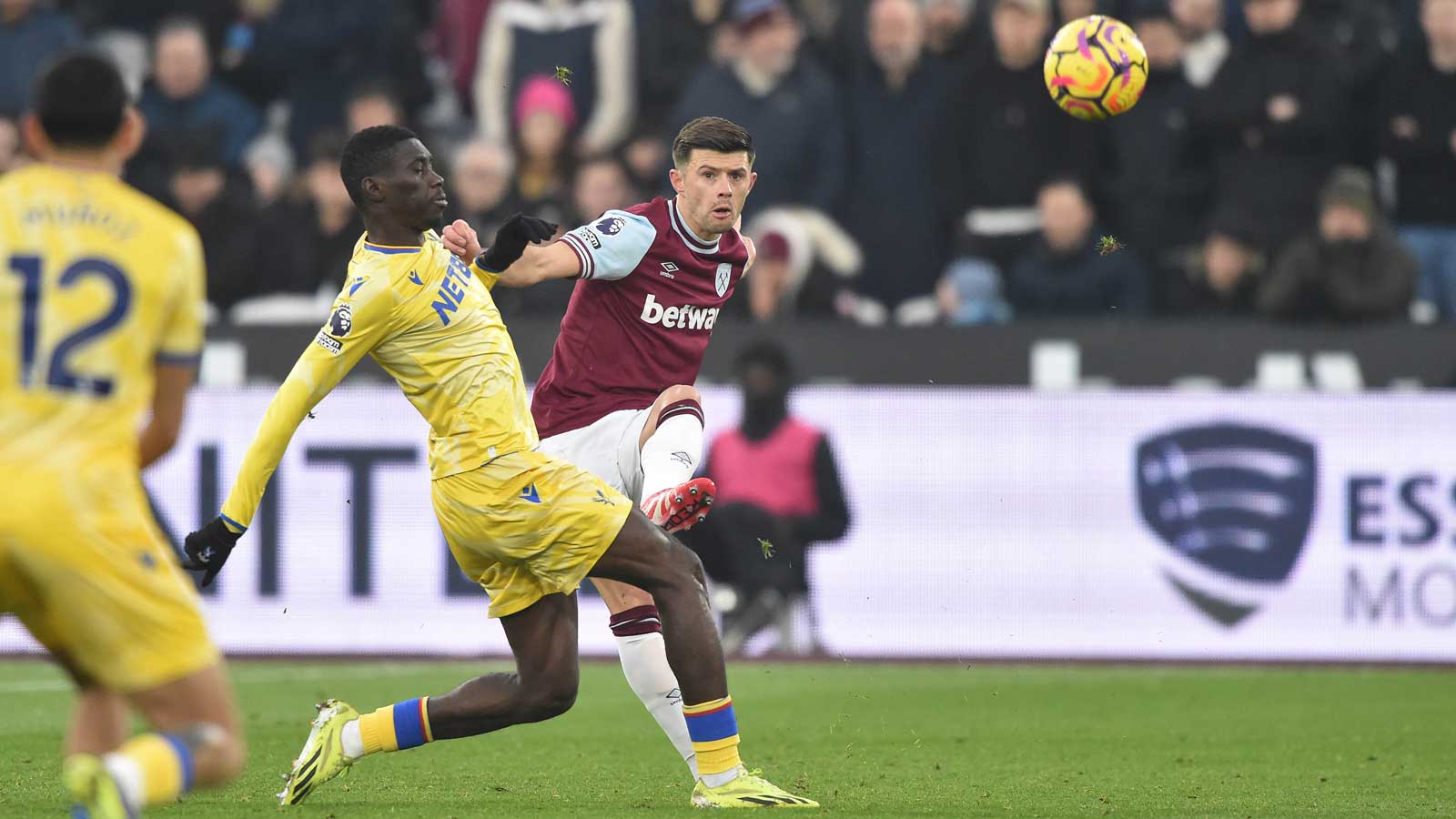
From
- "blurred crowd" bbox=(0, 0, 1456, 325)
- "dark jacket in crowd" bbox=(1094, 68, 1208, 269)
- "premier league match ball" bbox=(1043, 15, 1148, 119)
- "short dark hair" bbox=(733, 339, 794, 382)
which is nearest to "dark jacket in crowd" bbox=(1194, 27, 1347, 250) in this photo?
"blurred crowd" bbox=(0, 0, 1456, 325)

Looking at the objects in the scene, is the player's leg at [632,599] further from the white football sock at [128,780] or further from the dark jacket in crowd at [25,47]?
the dark jacket in crowd at [25,47]

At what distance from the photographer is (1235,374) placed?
13.5 m

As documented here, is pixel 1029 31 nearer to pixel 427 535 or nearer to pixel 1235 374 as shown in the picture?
pixel 1235 374

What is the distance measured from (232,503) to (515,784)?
1.92 meters

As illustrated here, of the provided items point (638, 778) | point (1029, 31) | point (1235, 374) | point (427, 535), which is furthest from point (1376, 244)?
point (638, 778)

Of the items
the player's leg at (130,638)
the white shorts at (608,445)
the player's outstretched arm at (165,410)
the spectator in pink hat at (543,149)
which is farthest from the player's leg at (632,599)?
the spectator in pink hat at (543,149)

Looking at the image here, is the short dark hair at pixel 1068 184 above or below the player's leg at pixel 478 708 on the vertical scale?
above

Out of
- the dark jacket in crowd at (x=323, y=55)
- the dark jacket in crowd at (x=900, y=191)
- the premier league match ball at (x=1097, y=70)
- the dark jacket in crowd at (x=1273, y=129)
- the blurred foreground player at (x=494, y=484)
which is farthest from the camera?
the dark jacket in crowd at (x=323, y=55)

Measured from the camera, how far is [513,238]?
7.33m

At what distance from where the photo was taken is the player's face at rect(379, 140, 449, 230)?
719 cm

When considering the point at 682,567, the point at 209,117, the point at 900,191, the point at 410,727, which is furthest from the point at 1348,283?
the point at 209,117

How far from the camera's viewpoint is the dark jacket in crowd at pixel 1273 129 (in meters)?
14.3

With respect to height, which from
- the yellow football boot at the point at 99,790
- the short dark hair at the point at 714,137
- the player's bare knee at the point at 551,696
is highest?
the short dark hair at the point at 714,137

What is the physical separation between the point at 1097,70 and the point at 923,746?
128 inches
